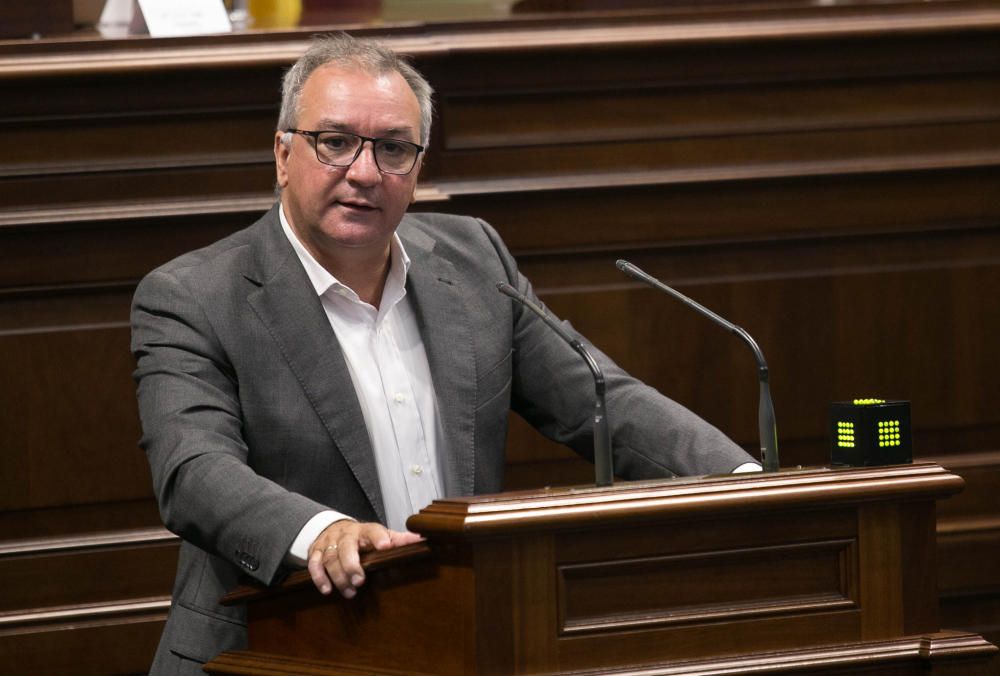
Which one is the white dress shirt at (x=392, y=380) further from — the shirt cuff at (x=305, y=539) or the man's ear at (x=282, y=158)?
the shirt cuff at (x=305, y=539)

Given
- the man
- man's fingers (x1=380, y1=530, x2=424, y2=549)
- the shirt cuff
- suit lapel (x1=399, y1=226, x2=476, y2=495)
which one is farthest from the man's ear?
man's fingers (x1=380, y1=530, x2=424, y2=549)

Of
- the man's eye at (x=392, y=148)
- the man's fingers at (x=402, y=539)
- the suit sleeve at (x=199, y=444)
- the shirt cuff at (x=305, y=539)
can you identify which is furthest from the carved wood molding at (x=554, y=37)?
the man's fingers at (x=402, y=539)

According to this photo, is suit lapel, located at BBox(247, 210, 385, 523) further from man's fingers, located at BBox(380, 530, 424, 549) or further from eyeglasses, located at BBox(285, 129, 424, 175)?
man's fingers, located at BBox(380, 530, 424, 549)

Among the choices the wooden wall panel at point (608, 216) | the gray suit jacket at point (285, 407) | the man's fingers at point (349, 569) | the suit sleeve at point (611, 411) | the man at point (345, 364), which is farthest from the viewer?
the wooden wall panel at point (608, 216)

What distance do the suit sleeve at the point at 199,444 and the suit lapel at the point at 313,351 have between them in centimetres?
9

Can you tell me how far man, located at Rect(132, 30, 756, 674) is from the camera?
6.45 ft

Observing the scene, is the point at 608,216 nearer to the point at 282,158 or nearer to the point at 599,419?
the point at 282,158

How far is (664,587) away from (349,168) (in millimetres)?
889

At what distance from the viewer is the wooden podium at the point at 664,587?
150cm

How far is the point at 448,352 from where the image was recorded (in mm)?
2236

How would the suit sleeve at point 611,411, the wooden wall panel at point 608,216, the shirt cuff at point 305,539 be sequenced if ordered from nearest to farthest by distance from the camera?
the shirt cuff at point 305,539 < the suit sleeve at point 611,411 < the wooden wall panel at point 608,216

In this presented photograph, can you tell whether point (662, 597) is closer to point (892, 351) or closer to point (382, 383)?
point (382, 383)

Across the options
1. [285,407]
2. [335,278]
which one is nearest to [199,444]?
[285,407]

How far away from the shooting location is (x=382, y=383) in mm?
2189
